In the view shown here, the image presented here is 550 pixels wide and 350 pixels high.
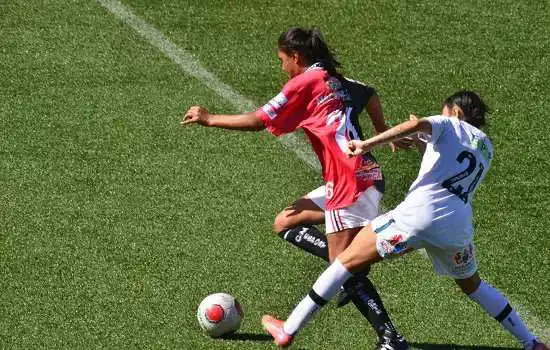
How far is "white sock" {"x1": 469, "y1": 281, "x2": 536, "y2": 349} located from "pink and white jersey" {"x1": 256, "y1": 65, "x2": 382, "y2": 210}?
1.14 metres

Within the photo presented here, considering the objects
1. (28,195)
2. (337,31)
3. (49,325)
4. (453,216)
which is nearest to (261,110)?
(453,216)

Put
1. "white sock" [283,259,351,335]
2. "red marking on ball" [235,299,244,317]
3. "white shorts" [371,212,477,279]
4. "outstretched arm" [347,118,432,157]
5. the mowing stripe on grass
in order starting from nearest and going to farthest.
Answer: "outstretched arm" [347,118,432,157]
"white shorts" [371,212,477,279]
"white sock" [283,259,351,335]
"red marking on ball" [235,299,244,317]
the mowing stripe on grass

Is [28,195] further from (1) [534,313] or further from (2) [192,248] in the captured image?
(1) [534,313]

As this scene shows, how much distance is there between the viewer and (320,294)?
8930 millimetres

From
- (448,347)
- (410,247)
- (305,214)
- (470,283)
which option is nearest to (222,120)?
Result: (305,214)

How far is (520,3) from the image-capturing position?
1476 cm

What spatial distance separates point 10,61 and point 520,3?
5.91 m

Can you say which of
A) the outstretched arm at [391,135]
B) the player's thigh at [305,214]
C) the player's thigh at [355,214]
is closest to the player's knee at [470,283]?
the player's thigh at [355,214]

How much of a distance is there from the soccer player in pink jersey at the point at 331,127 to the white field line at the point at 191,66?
2698 millimetres

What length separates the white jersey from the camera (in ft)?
28.0

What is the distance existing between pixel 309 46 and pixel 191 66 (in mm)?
4462

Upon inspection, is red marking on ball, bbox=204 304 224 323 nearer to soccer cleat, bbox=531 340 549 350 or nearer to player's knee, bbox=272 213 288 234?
player's knee, bbox=272 213 288 234

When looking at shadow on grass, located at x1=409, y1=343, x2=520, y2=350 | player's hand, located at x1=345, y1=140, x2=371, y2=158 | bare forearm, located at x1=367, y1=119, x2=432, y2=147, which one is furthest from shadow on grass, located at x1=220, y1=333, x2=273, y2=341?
bare forearm, located at x1=367, y1=119, x2=432, y2=147

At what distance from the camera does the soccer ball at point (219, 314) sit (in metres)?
9.32
